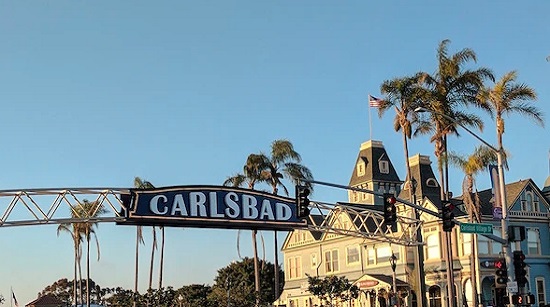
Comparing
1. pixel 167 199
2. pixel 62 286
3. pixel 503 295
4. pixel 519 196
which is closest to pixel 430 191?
pixel 519 196

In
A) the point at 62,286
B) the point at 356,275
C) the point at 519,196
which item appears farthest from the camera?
the point at 62,286

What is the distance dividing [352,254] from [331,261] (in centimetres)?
319

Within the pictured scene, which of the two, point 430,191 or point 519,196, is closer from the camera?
point 519,196

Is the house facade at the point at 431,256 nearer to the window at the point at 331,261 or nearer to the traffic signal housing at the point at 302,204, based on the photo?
the window at the point at 331,261

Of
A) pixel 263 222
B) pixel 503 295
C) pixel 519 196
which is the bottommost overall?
pixel 503 295

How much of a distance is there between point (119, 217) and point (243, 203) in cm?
658

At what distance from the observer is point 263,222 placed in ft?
131

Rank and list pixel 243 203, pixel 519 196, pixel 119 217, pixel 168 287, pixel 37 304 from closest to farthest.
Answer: pixel 119 217
pixel 243 203
pixel 519 196
pixel 168 287
pixel 37 304

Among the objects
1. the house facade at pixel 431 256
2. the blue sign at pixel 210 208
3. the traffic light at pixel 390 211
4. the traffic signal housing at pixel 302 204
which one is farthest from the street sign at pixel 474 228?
the house facade at pixel 431 256

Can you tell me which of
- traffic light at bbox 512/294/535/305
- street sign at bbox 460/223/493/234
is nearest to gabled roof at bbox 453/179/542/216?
street sign at bbox 460/223/493/234

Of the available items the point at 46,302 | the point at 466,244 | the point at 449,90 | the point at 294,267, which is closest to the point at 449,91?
the point at 449,90

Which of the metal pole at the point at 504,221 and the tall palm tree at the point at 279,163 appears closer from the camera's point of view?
the metal pole at the point at 504,221

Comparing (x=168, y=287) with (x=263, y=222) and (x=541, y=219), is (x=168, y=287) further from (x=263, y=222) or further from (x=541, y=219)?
(x=263, y=222)

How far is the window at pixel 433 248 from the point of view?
59.3 metres
